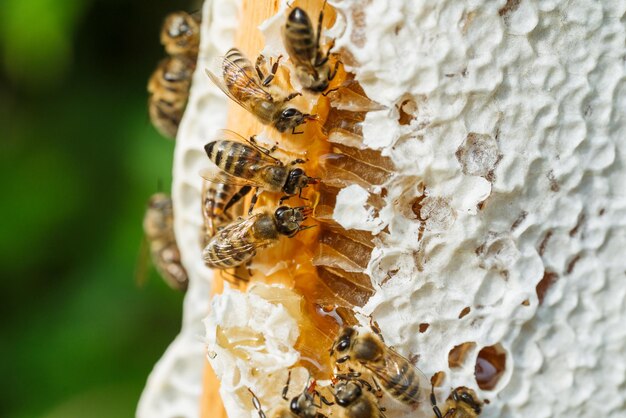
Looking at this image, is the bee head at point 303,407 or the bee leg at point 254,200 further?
the bee leg at point 254,200

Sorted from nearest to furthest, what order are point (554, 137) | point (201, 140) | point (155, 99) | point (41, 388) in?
point (554, 137)
point (201, 140)
point (155, 99)
point (41, 388)

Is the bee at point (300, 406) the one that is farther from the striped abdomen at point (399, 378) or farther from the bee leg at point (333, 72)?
the bee leg at point (333, 72)

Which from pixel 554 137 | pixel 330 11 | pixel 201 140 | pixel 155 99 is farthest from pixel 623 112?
pixel 155 99

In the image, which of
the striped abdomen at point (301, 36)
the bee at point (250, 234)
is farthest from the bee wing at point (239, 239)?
the striped abdomen at point (301, 36)

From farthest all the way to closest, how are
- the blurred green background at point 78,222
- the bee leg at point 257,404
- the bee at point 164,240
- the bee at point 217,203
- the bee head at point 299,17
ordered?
the blurred green background at point 78,222, the bee at point 164,240, the bee at point 217,203, the bee leg at point 257,404, the bee head at point 299,17

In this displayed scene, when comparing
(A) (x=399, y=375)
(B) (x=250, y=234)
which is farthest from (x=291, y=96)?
(A) (x=399, y=375)

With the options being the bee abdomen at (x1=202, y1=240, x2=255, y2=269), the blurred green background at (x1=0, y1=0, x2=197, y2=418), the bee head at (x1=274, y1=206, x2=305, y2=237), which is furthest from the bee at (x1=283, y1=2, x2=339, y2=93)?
the blurred green background at (x1=0, y1=0, x2=197, y2=418)

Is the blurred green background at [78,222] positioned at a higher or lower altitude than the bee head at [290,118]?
lower

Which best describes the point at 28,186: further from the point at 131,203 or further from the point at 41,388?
the point at 41,388
